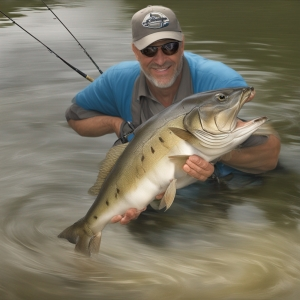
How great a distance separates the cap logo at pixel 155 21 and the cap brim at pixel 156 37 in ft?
0.16

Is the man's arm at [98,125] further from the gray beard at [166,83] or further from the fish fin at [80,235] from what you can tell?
the fish fin at [80,235]

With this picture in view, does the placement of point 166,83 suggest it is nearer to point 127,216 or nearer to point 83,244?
point 127,216

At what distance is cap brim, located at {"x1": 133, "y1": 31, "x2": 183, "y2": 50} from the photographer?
371 centimetres

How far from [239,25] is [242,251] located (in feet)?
30.0

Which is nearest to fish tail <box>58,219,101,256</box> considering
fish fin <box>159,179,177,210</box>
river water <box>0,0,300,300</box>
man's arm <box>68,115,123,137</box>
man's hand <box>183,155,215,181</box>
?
river water <box>0,0,300,300</box>

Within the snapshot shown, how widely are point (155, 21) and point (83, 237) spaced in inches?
52.8

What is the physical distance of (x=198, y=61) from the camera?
4.05 meters

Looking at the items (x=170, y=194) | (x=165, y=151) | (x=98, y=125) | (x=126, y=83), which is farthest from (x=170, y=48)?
(x=170, y=194)

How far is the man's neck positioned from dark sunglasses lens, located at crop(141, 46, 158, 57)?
0.69 ft

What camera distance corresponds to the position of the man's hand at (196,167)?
2982 millimetres

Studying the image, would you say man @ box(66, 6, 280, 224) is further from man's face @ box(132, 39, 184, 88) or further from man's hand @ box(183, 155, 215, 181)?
man's hand @ box(183, 155, 215, 181)

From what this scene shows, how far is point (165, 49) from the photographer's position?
378 cm

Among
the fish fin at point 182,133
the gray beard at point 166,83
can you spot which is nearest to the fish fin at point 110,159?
the fish fin at point 182,133

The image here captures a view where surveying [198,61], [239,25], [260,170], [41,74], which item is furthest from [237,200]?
[239,25]
